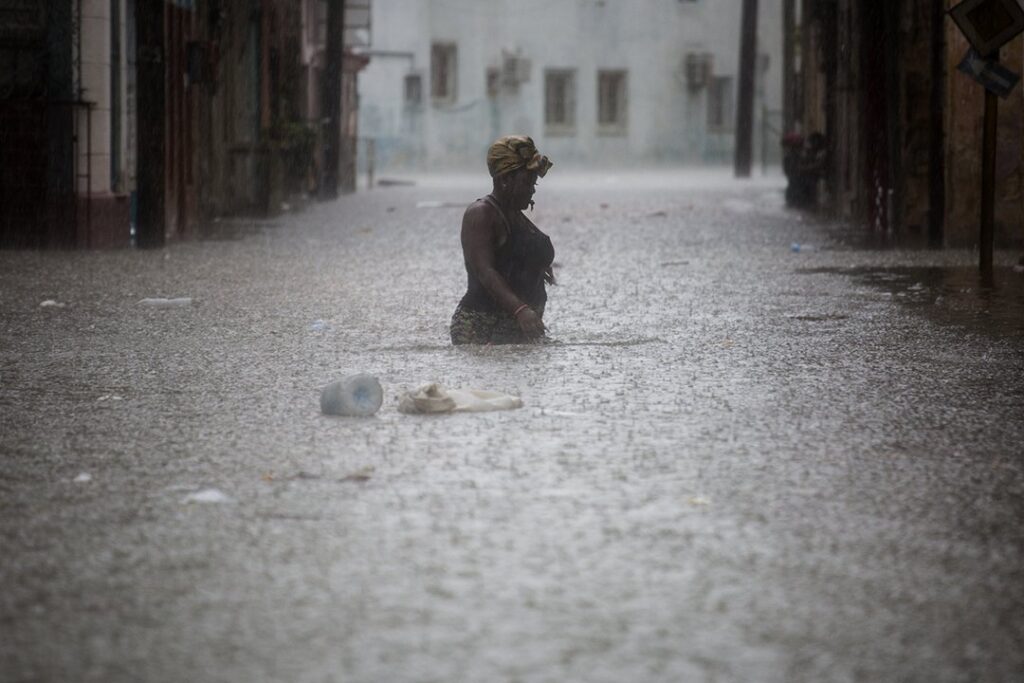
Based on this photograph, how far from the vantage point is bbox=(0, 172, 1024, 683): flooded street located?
4129 millimetres

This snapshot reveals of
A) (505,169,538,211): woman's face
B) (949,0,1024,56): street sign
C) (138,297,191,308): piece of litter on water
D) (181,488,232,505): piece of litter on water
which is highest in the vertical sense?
(949,0,1024,56): street sign

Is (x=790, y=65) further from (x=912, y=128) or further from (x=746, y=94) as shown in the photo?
(x=912, y=128)

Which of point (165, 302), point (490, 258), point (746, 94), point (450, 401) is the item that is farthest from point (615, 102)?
point (450, 401)

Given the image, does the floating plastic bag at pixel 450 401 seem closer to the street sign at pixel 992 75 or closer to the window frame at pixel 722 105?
the street sign at pixel 992 75

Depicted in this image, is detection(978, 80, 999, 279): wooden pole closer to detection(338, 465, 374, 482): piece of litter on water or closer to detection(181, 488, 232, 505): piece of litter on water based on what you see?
detection(338, 465, 374, 482): piece of litter on water

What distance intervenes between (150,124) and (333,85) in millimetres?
15996

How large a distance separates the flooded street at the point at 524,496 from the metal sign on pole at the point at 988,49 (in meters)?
2.41

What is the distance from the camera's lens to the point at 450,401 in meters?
7.52

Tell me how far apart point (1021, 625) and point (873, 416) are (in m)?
3.15

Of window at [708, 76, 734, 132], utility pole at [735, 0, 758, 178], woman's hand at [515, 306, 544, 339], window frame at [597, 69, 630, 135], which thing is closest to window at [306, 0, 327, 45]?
utility pole at [735, 0, 758, 178]

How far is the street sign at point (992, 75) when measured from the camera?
46.9 ft

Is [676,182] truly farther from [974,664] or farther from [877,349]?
[974,664]

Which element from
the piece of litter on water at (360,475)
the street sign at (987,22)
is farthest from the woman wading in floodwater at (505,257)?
the street sign at (987,22)

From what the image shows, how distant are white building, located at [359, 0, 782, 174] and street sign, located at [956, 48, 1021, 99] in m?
46.2
